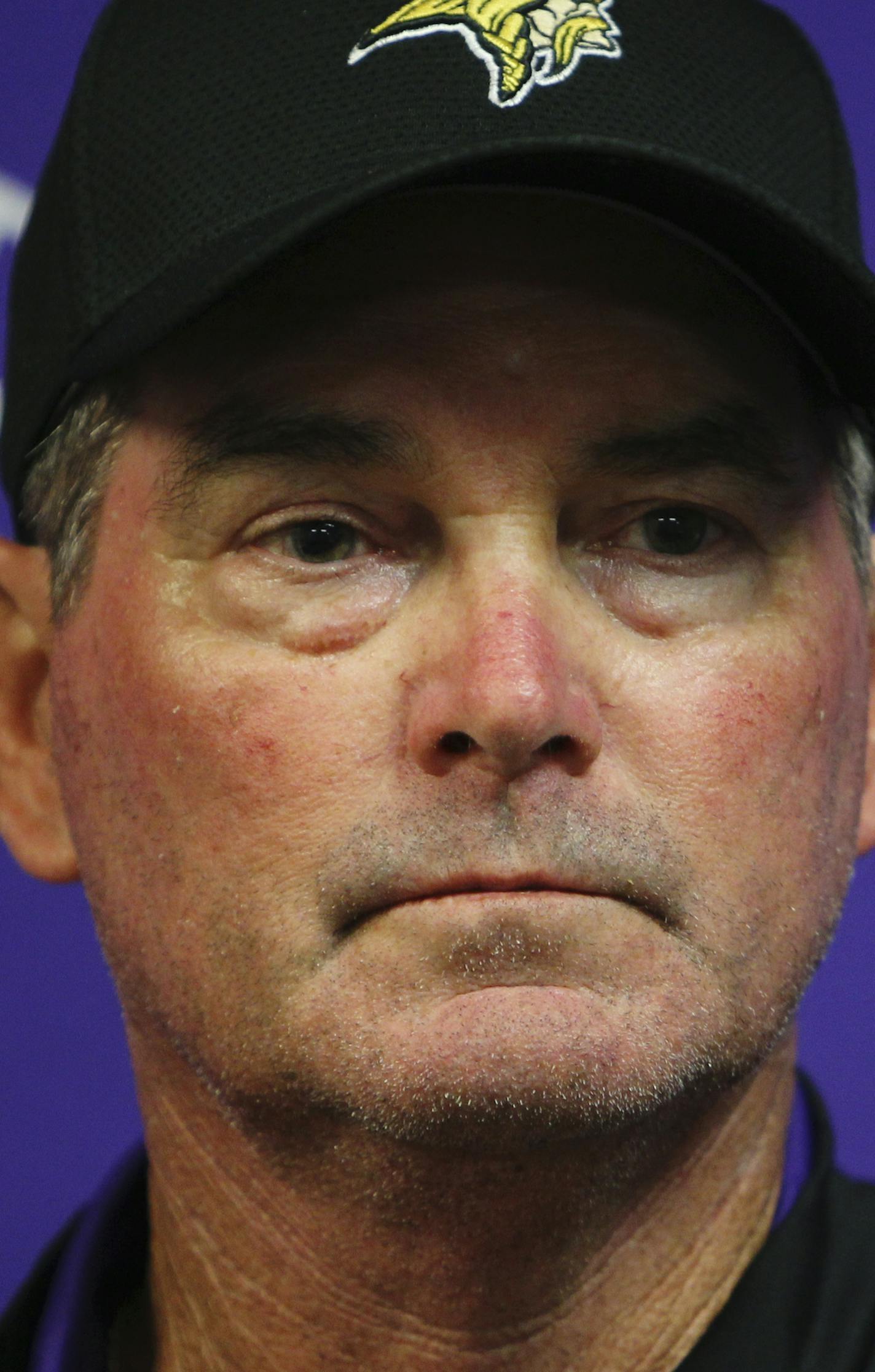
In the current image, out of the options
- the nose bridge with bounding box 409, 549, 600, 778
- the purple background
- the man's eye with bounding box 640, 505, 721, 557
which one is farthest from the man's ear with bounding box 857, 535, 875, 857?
the purple background

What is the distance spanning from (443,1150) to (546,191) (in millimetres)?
538

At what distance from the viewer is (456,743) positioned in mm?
956

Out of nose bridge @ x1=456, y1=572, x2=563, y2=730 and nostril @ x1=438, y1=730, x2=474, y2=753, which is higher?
nose bridge @ x1=456, y1=572, x2=563, y2=730

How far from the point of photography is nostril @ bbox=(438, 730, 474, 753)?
0.95 metres

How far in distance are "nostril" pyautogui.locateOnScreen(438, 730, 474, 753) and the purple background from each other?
90cm

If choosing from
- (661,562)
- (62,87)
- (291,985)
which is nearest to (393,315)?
(661,562)

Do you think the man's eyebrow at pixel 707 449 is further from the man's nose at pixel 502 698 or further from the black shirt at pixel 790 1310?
the black shirt at pixel 790 1310

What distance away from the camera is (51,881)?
4.14ft

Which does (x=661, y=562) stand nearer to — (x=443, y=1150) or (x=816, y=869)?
(x=816, y=869)

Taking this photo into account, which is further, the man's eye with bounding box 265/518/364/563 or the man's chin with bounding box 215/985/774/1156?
the man's eye with bounding box 265/518/364/563

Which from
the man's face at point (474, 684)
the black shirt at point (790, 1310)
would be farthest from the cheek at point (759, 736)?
the black shirt at point (790, 1310)

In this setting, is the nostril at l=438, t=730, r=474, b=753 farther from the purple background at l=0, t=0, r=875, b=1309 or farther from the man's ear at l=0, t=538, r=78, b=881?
the purple background at l=0, t=0, r=875, b=1309

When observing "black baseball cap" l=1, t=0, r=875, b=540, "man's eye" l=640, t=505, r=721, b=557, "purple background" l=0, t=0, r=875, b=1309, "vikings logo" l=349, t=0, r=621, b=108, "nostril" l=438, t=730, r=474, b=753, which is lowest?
"purple background" l=0, t=0, r=875, b=1309

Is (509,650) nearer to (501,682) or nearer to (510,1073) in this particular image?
(501,682)
